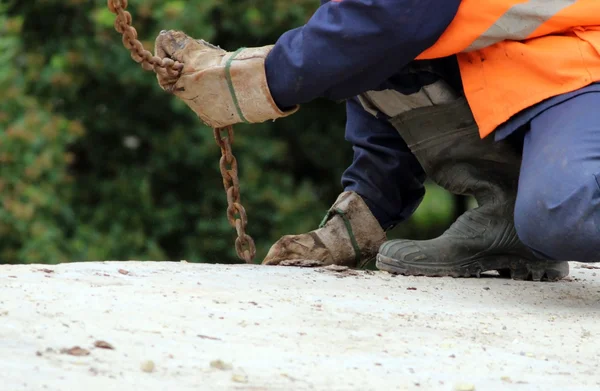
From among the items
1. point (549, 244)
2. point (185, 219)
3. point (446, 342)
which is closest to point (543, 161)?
point (549, 244)

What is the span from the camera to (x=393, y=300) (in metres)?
2.39

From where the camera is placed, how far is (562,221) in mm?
2395

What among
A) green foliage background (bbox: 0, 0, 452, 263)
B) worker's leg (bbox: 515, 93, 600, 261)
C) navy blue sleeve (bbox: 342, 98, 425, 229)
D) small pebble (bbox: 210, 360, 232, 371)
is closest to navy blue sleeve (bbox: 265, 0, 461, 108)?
worker's leg (bbox: 515, 93, 600, 261)

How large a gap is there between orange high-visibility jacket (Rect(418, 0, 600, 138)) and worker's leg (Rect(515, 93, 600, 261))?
0.06 m

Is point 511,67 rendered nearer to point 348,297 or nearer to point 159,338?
point 348,297

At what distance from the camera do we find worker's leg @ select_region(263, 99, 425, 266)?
9.88 ft

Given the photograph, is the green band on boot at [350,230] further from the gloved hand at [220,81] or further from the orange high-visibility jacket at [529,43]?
the orange high-visibility jacket at [529,43]

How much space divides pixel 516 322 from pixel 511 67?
2.23ft

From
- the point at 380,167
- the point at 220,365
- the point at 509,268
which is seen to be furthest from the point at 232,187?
the point at 220,365

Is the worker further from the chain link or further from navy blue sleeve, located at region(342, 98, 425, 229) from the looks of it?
navy blue sleeve, located at region(342, 98, 425, 229)

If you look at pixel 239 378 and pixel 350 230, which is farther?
pixel 350 230

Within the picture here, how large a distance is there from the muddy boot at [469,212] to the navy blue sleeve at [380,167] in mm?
150

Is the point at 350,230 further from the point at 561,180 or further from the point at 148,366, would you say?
the point at 148,366

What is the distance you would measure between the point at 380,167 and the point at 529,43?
0.70 metres
